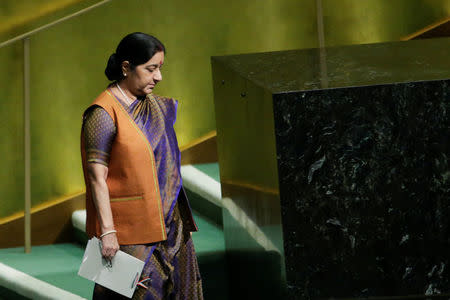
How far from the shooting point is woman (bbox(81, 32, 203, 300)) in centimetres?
238

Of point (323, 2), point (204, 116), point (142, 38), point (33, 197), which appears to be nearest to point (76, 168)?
point (33, 197)

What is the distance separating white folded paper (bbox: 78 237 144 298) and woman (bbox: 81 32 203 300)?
0.03 meters

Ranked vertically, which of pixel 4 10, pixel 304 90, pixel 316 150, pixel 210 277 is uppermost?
pixel 4 10

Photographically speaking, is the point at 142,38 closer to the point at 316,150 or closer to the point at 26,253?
the point at 316,150

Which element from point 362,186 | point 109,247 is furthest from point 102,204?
point 362,186

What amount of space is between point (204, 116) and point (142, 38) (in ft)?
6.80

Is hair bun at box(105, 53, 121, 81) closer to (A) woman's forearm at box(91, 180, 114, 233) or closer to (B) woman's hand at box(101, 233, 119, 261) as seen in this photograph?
(A) woman's forearm at box(91, 180, 114, 233)

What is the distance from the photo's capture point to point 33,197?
4031mm

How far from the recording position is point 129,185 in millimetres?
2412

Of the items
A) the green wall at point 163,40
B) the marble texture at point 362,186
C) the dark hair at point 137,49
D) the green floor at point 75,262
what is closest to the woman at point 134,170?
the dark hair at point 137,49

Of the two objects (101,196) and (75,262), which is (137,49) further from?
(75,262)

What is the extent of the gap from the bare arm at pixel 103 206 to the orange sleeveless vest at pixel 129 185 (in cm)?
5

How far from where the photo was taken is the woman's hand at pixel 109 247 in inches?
92.6

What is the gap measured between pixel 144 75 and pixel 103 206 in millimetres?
372
